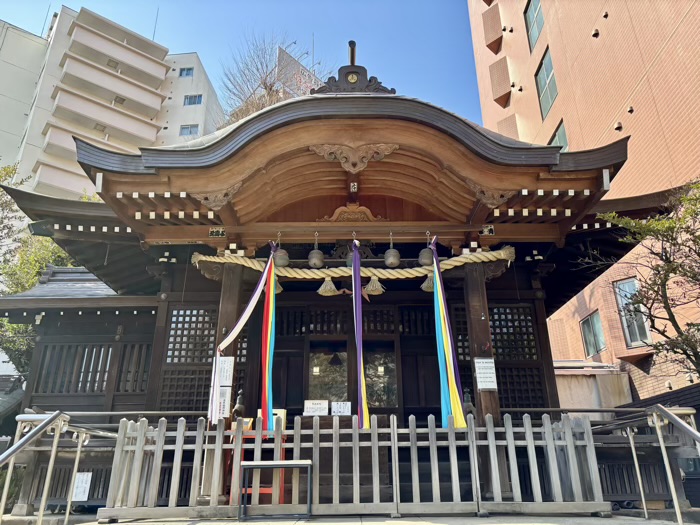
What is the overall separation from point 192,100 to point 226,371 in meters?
39.7

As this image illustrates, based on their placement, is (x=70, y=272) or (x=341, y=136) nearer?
(x=341, y=136)

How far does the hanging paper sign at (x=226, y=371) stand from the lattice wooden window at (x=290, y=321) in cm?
238

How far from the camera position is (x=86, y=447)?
617 centimetres

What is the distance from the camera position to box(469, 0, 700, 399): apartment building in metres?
11.7

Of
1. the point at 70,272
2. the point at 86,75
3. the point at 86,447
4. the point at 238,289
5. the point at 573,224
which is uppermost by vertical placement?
the point at 86,75

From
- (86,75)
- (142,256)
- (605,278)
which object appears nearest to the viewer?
(142,256)

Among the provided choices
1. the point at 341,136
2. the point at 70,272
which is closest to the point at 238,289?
the point at 341,136

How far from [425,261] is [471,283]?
2.43 ft

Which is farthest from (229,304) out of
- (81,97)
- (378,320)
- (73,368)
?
(81,97)

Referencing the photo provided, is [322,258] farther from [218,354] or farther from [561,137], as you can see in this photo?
[561,137]

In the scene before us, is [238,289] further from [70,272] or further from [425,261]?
[70,272]

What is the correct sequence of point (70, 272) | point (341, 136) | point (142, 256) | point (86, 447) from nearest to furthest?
point (86, 447) → point (341, 136) → point (142, 256) → point (70, 272)

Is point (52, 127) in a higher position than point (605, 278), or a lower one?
higher

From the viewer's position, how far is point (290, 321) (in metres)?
8.77
